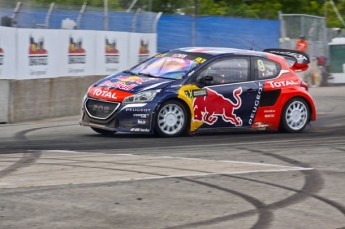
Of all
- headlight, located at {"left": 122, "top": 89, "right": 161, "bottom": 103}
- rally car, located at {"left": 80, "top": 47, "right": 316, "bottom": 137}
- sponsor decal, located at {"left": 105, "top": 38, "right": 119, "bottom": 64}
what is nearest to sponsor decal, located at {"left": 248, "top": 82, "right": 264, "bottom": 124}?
rally car, located at {"left": 80, "top": 47, "right": 316, "bottom": 137}

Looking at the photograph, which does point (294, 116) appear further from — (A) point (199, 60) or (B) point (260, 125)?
(A) point (199, 60)

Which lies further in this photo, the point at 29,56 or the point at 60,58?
the point at 60,58

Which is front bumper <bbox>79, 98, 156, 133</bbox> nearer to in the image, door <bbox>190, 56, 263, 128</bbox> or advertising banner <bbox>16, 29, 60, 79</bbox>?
door <bbox>190, 56, 263, 128</bbox>

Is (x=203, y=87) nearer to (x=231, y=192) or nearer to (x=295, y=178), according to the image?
(x=295, y=178)

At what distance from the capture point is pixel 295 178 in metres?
8.13

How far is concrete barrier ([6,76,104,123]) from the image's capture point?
47.3 ft

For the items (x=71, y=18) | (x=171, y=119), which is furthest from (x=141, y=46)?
(x=171, y=119)

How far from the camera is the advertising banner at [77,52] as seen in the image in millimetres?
15828

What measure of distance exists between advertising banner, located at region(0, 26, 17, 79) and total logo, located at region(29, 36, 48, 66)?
53 centimetres

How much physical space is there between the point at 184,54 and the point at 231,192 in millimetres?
5435

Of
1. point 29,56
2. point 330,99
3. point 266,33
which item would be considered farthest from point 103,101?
point 266,33

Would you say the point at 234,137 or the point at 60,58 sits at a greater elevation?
the point at 60,58

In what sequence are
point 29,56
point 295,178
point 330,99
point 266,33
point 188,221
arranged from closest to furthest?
point 188,221
point 295,178
point 29,56
point 330,99
point 266,33

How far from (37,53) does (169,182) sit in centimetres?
806
